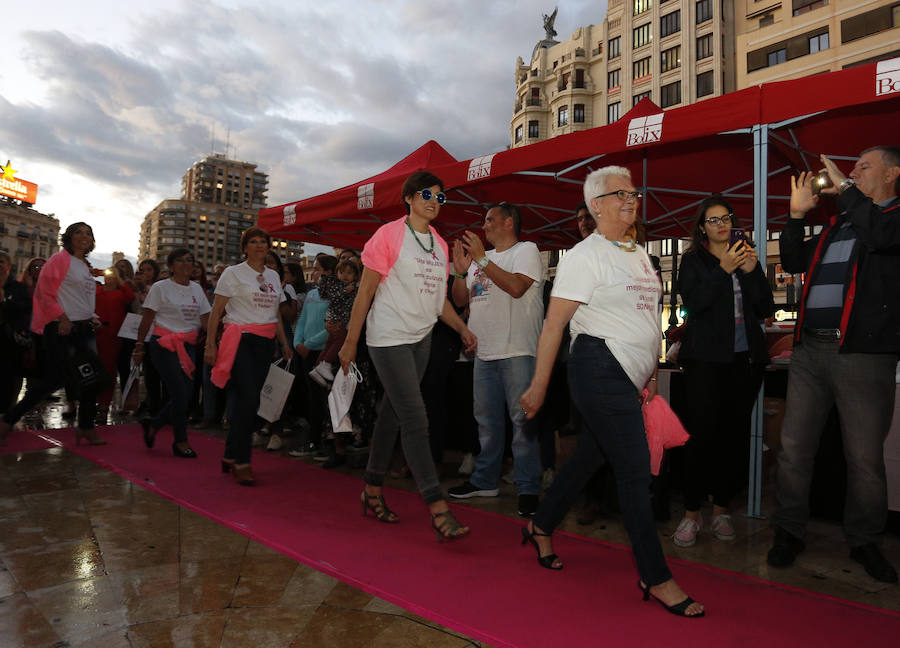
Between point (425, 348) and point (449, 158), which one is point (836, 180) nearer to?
point (425, 348)

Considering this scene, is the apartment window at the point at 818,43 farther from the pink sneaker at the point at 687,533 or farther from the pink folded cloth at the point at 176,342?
the pink folded cloth at the point at 176,342

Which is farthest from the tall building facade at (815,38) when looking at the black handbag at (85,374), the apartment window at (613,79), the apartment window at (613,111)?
the black handbag at (85,374)

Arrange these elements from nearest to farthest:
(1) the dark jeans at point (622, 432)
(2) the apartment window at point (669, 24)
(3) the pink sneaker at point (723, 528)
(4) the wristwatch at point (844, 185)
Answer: (1) the dark jeans at point (622, 432)
(4) the wristwatch at point (844, 185)
(3) the pink sneaker at point (723, 528)
(2) the apartment window at point (669, 24)

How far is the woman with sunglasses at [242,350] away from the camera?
4059 mm

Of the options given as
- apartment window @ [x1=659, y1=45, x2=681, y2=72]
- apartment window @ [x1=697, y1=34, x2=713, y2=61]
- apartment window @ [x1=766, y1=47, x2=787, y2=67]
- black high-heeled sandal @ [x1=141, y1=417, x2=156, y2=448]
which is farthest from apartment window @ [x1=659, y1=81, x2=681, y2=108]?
black high-heeled sandal @ [x1=141, y1=417, x2=156, y2=448]

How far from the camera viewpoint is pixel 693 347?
3.07 meters

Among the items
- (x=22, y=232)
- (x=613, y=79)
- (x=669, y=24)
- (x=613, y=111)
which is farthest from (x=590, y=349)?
(x=22, y=232)

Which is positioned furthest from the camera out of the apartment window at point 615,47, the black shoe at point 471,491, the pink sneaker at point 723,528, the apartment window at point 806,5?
the apartment window at point 615,47

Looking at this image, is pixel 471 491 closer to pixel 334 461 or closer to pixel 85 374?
pixel 334 461

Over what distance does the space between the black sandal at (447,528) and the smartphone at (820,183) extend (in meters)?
2.49

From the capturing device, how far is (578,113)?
41.9 metres

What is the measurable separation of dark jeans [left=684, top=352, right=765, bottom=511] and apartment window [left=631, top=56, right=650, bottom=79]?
39890 millimetres

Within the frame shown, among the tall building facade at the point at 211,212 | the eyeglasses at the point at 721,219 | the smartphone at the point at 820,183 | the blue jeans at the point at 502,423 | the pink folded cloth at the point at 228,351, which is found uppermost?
the tall building facade at the point at 211,212

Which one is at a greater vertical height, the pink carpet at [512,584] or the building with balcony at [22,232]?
the building with balcony at [22,232]
